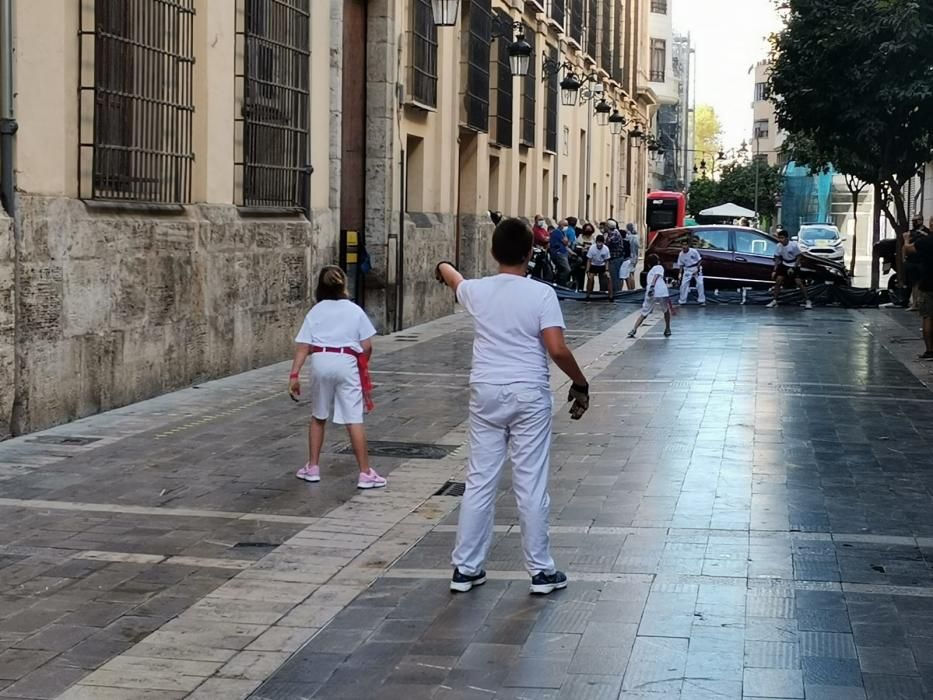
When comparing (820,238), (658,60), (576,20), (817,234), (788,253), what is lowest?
(788,253)

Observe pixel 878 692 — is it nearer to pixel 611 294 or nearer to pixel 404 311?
pixel 404 311

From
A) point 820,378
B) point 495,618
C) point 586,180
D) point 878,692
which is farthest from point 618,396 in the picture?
point 586,180

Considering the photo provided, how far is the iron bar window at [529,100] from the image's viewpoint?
108ft

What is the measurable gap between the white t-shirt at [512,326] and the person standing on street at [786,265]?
2369 cm

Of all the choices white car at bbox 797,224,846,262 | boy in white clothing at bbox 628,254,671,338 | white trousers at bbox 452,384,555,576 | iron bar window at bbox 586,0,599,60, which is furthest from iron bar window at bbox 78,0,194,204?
white car at bbox 797,224,846,262

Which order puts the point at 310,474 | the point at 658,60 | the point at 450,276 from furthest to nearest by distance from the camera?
A: 1. the point at 658,60
2. the point at 310,474
3. the point at 450,276

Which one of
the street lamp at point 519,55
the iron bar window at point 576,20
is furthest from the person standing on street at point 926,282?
the iron bar window at point 576,20

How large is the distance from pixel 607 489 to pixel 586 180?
3575 cm

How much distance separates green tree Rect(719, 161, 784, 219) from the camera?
86.9 m

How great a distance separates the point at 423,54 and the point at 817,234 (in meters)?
32.4

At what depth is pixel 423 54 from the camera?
22.6 m

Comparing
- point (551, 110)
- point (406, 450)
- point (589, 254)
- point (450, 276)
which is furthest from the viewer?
point (551, 110)

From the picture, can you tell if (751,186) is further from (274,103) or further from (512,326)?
(512,326)

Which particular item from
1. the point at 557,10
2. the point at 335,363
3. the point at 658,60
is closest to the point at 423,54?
the point at 335,363
